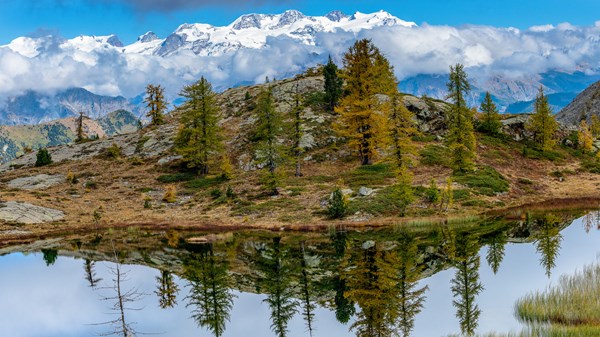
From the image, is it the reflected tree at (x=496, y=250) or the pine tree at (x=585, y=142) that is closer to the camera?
the reflected tree at (x=496, y=250)

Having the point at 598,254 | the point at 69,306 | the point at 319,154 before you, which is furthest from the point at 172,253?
the point at 319,154

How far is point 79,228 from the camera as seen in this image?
54000 millimetres

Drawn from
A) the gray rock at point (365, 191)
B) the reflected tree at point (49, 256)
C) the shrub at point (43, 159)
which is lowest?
the reflected tree at point (49, 256)

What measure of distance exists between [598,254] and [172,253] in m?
31.4

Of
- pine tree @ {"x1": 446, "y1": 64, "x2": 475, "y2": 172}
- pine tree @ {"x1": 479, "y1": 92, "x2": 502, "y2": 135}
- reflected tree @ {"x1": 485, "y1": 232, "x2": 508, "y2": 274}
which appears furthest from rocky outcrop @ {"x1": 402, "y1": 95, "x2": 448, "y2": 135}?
reflected tree @ {"x1": 485, "y1": 232, "x2": 508, "y2": 274}

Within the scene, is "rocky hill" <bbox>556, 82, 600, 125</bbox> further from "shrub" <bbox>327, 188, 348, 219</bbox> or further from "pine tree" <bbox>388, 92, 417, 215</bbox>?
"shrub" <bbox>327, 188, 348, 219</bbox>

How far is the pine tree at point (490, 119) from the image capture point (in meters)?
80.9

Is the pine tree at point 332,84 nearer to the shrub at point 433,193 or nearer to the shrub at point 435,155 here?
the shrub at point 435,155

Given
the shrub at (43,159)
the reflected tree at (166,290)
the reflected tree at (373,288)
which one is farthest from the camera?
the shrub at (43,159)

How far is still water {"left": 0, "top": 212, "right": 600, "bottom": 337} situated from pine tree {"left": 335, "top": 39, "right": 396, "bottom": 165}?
22922 mm

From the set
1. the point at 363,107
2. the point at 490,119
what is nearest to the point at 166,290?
the point at 363,107

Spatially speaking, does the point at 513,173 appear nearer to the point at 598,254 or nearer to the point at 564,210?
the point at 564,210

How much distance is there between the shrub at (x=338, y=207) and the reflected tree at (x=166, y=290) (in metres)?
21.1

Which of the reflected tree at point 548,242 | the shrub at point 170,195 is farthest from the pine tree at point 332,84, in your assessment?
the reflected tree at point 548,242
